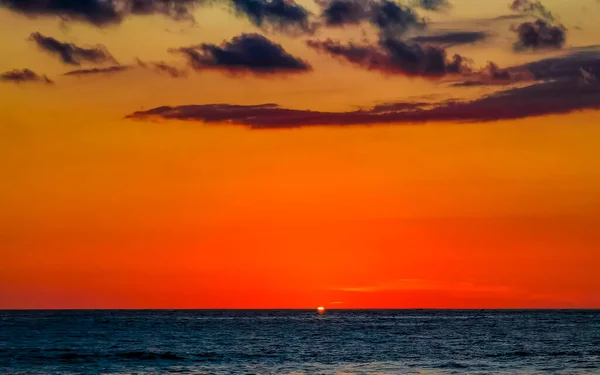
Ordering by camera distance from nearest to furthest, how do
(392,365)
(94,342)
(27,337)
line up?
1. (392,365)
2. (94,342)
3. (27,337)

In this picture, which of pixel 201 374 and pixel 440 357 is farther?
pixel 440 357

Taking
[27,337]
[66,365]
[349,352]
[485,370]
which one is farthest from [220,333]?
[485,370]

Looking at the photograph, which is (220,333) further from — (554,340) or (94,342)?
(554,340)

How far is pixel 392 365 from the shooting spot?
7375 cm

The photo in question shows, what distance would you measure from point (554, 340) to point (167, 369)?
52.2m

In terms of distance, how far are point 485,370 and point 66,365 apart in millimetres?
33000

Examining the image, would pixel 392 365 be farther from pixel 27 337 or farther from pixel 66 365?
pixel 27 337

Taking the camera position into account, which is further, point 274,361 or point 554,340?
point 554,340

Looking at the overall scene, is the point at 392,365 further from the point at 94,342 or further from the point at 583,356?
the point at 94,342

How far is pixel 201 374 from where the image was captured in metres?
68.6

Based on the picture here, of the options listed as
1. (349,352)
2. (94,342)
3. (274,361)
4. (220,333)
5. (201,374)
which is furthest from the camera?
(220,333)

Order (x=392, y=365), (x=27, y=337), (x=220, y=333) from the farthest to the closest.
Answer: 1. (x=220, y=333)
2. (x=27, y=337)
3. (x=392, y=365)

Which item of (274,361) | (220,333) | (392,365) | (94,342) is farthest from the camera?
(220,333)

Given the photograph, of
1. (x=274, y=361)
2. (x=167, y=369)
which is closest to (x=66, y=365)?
(x=167, y=369)
